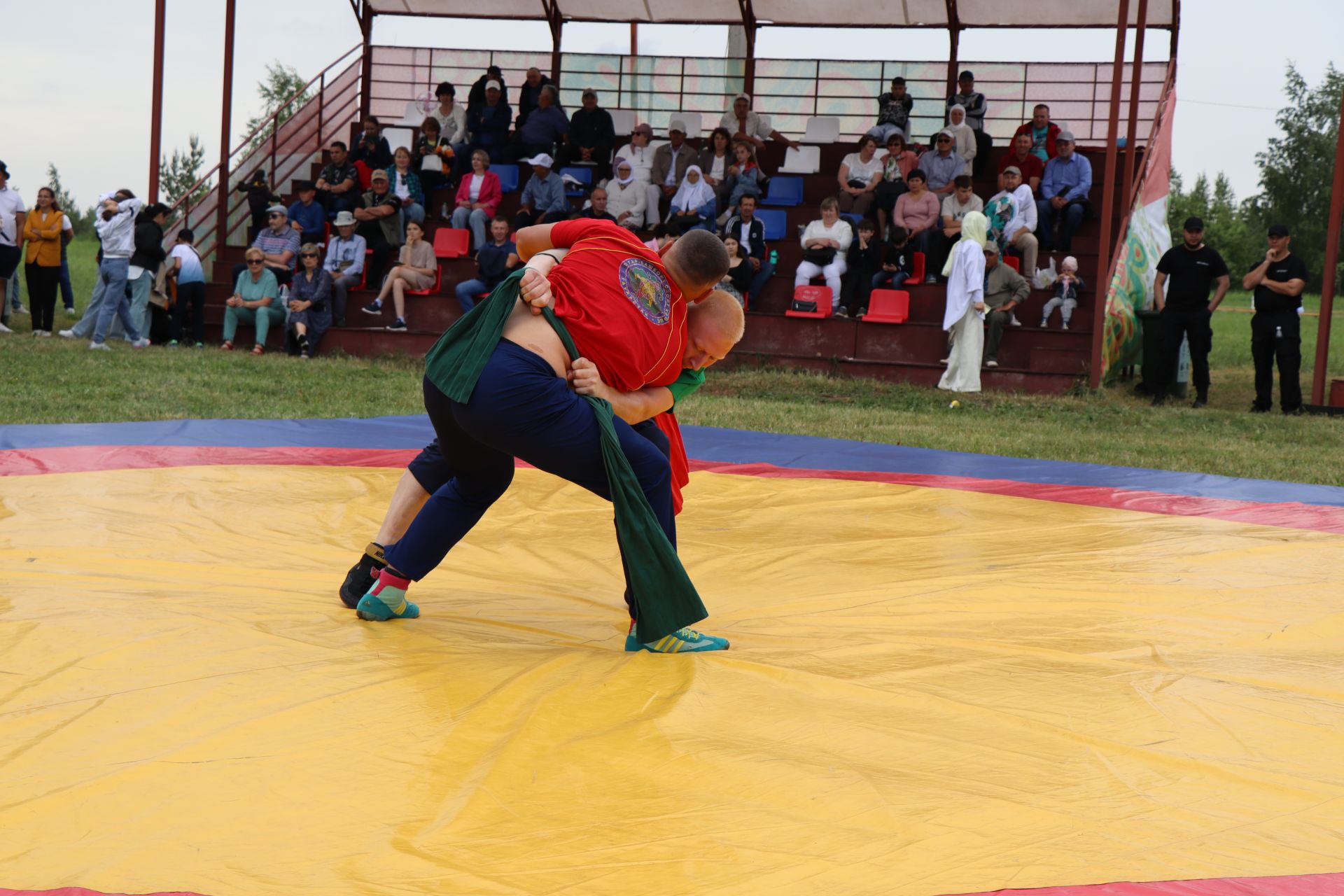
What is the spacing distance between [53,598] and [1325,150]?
180 feet

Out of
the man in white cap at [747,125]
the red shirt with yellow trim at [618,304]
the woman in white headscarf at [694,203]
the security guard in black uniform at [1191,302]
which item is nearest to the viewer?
the red shirt with yellow trim at [618,304]

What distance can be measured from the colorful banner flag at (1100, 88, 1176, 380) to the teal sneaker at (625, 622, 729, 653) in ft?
27.1

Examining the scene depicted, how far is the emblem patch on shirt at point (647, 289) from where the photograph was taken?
294 cm

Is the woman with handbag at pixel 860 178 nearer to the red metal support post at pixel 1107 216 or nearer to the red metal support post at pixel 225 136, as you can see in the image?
the red metal support post at pixel 1107 216

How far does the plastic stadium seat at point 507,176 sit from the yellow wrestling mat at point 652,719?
9.57 metres

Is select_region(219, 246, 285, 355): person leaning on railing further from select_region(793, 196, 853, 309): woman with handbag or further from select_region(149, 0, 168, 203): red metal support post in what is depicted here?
select_region(793, 196, 853, 309): woman with handbag

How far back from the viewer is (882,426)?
8547 mm

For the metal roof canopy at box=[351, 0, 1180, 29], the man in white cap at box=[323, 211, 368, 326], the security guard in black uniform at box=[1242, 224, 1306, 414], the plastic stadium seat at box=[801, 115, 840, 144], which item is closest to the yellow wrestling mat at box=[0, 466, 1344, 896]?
the security guard in black uniform at box=[1242, 224, 1306, 414]

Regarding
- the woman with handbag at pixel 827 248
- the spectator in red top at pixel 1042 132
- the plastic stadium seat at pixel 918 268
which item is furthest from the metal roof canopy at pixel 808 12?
the plastic stadium seat at pixel 918 268

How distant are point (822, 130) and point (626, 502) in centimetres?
1208

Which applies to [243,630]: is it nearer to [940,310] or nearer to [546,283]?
[546,283]

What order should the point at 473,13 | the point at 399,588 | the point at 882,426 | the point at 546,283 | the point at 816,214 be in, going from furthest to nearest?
the point at 473,13 < the point at 816,214 < the point at 882,426 < the point at 399,588 < the point at 546,283

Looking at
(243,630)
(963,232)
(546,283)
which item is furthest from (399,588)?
(963,232)

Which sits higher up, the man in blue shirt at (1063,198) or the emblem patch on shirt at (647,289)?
the man in blue shirt at (1063,198)
